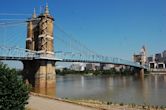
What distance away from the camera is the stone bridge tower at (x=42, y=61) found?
41812 mm

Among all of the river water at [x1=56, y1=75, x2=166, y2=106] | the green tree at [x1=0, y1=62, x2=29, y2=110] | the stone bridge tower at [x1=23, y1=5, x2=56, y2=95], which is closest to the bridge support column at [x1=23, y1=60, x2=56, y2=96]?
the stone bridge tower at [x1=23, y1=5, x2=56, y2=95]

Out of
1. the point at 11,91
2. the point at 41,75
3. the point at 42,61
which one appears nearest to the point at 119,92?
the point at 41,75

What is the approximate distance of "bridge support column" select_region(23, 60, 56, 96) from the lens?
1630 inches

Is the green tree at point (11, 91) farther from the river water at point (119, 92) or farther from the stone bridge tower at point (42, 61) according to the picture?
the stone bridge tower at point (42, 61)

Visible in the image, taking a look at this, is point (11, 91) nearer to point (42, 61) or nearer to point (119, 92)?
point (119, 92)

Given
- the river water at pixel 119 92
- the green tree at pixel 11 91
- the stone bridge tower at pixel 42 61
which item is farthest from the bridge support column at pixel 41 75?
the green tree at pixel 11 91

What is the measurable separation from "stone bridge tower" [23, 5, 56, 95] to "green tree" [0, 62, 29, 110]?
27579 millimetres

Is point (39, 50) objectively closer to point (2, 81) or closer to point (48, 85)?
point (48, 85)

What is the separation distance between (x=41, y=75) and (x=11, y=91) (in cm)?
2935

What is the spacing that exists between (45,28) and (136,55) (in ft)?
366

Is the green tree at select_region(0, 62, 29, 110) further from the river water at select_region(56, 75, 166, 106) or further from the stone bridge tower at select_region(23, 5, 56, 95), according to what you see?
the stone bridge tower at select_region(23, 5, 56, 95)

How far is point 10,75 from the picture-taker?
1295 centimetres

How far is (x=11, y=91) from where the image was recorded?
12.6 meters

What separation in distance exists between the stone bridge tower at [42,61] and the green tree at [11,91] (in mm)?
27579
